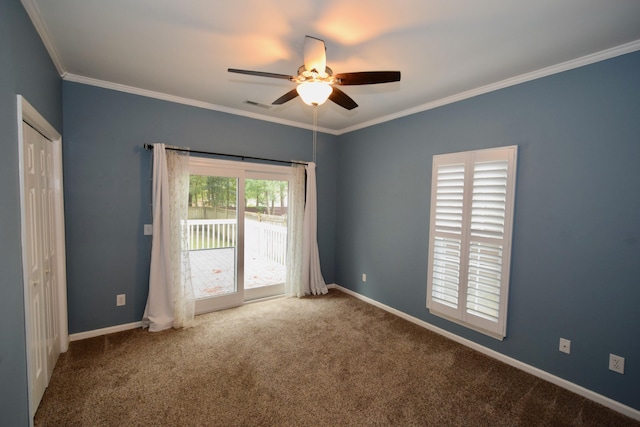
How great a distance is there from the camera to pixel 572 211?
7.77ft

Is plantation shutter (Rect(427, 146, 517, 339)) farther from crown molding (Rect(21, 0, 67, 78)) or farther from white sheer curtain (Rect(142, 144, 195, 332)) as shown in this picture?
crown molding (Rect(21, 0, 67, 78))

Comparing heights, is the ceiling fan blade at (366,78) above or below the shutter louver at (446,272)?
A: above

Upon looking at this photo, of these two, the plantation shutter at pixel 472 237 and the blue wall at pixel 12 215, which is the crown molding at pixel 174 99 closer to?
the blue wall at pixel 12 215

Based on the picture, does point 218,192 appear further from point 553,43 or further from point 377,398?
point 553,43

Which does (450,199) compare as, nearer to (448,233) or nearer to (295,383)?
(448,233)

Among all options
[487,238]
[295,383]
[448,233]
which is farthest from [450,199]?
[295,383]

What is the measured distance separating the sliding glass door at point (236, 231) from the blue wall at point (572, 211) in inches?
89.1

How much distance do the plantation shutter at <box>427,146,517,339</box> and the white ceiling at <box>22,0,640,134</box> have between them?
804mm

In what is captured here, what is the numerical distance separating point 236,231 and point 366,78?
109 inches

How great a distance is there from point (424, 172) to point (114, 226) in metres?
3.64

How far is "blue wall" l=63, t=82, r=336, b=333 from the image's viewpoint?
116 inches

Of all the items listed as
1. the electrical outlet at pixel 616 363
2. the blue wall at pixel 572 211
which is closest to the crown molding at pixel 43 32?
the blue wall at pixel 572 211

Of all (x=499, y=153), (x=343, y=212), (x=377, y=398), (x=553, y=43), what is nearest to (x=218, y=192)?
(x=343, y=212)

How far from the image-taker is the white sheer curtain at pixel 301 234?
4.36 metres
